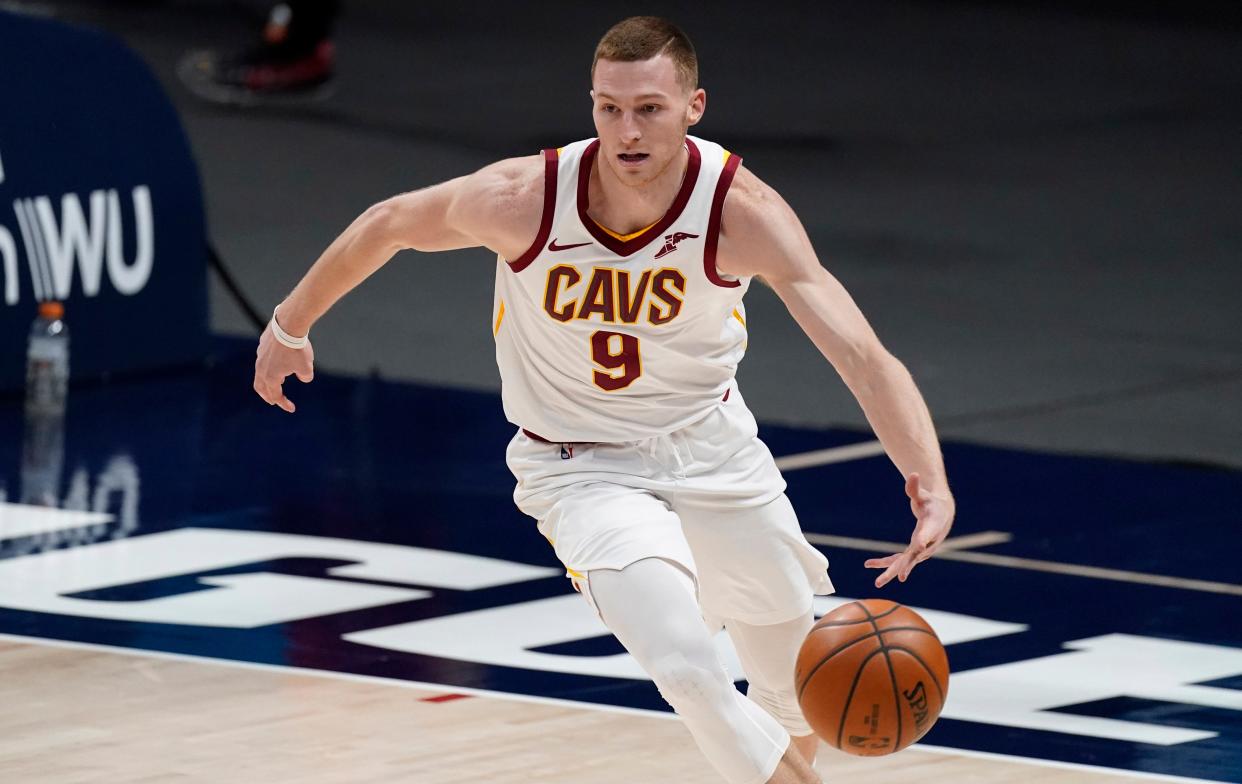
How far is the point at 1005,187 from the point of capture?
18.1 meters

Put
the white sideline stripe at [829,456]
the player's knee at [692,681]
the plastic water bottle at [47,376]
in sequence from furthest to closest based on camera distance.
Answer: the plastic water bottle at [47,376], the white sideline stripe at [829,456], the player's knee at [692,681]

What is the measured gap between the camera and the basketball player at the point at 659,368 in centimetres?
639

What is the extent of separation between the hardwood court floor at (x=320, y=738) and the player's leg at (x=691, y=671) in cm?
112

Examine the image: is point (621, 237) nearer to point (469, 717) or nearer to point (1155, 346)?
point (469, 717)

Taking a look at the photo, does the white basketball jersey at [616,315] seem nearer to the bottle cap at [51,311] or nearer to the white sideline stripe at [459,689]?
the white sideline stripe at [459,689]

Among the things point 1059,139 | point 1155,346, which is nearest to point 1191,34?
point 1059,139

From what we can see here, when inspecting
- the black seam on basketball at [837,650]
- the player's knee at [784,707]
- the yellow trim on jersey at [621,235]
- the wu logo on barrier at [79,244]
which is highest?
the wu logo on barrier at [79,244]

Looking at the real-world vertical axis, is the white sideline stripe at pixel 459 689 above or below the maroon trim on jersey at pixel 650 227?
below

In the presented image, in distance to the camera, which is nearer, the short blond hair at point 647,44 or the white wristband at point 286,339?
the short blond hair at point 647,44

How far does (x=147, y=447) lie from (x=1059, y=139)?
31.8 ft

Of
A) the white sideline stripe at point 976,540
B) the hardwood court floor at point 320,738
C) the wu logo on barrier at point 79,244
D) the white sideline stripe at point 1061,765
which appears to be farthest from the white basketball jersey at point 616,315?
the wu logo on barrier at point 79,244

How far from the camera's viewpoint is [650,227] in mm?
6602

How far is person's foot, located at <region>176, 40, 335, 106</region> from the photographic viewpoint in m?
20.0

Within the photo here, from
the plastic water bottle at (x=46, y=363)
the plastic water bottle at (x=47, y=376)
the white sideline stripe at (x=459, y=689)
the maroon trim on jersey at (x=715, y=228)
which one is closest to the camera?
the maroon trim on jersey at (x=715, y=228)
